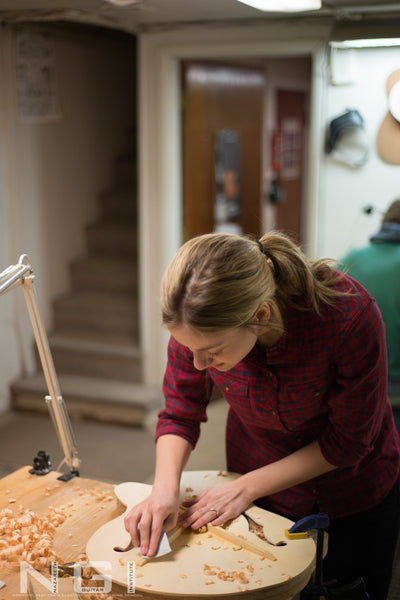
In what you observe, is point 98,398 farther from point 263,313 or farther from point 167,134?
point 263,313

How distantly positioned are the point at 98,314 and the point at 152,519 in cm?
336

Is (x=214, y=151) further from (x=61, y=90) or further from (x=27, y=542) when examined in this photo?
(x=27, y=542)

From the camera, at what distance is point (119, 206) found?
193 inches

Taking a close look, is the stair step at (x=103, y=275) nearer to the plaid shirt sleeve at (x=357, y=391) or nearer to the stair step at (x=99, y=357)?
the stair step at (x=99, y=357)

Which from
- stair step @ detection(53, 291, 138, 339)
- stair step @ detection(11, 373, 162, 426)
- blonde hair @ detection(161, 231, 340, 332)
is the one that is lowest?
stair step @ detection(11, 373, 162, 426)

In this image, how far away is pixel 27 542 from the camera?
1.28 meters

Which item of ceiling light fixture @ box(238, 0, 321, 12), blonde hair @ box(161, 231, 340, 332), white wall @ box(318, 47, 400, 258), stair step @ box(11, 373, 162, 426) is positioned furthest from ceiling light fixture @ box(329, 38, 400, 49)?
blonde hair @ box(161, 231, 340, 332)

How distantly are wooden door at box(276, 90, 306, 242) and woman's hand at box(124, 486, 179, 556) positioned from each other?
475cm

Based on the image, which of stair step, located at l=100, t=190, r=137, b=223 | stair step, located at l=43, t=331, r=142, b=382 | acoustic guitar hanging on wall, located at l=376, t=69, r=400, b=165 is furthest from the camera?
stair step, located at l=100, t=190, r=137, b=223

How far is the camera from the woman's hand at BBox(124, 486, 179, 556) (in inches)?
47.9

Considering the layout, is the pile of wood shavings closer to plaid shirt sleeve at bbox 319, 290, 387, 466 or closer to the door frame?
plaid shirt sleeve at bbox 319, 290, 387, 466

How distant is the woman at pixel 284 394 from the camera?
3.76 feet
